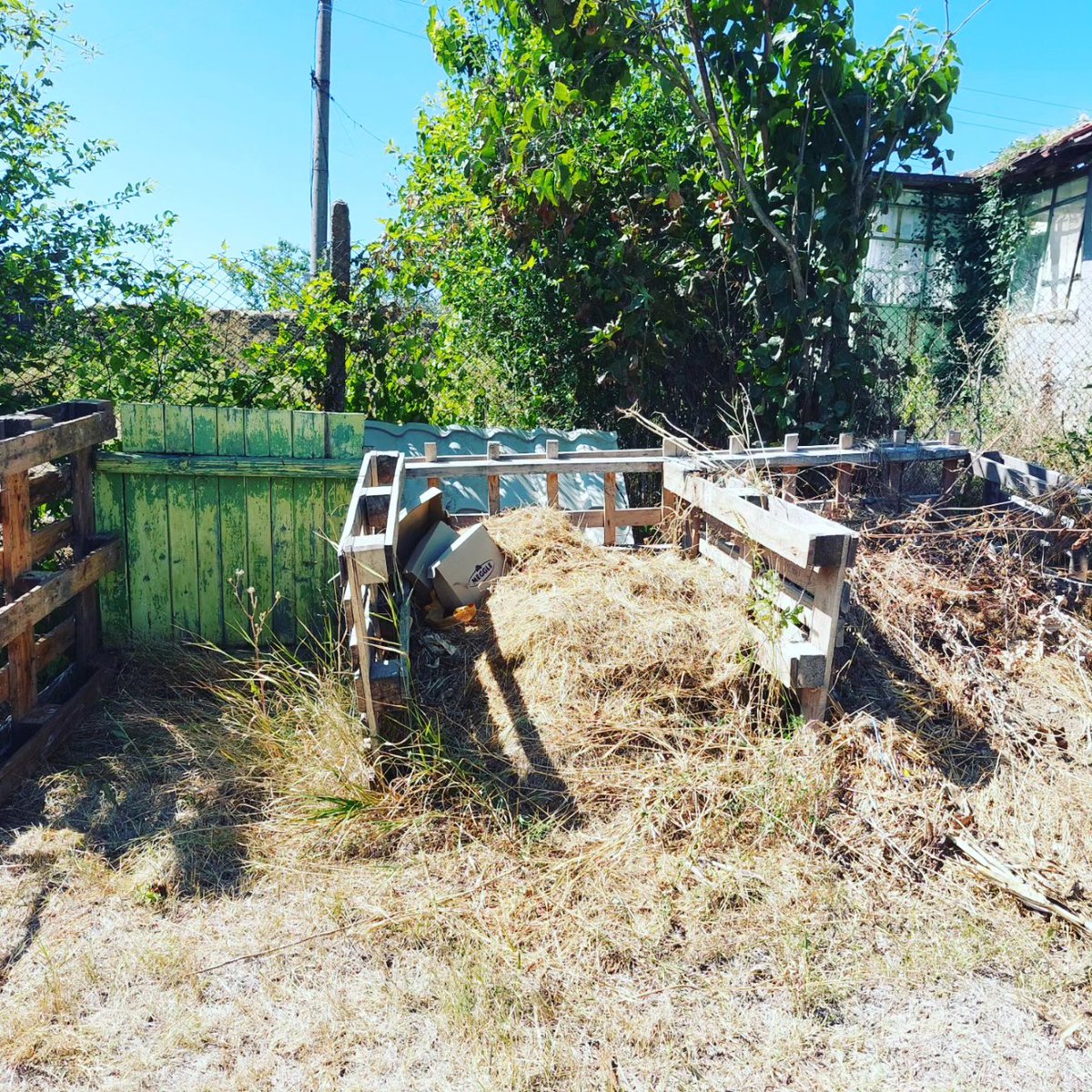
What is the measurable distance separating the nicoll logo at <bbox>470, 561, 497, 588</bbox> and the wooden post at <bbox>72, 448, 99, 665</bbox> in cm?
201

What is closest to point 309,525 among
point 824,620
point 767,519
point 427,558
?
point 427,558

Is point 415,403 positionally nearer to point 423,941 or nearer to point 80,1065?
point 423,941

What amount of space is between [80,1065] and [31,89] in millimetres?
5410

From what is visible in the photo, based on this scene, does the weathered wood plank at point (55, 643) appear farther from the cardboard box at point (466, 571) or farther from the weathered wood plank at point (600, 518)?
the weathered wood plank at point (600, 518)


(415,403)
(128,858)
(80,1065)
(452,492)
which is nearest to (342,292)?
(415,403)

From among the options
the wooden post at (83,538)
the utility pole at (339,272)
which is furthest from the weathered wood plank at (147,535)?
the utility pole at (339,272)

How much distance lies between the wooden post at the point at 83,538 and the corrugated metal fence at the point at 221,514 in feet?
0.65

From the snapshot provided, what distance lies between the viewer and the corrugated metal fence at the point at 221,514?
16.2 feet

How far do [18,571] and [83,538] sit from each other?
0.73m

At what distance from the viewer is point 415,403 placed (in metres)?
6.56

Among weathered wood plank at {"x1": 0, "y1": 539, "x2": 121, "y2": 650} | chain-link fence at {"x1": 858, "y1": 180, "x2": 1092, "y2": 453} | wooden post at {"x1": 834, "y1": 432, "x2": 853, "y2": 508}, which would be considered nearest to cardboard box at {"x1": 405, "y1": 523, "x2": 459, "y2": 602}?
weathered wood plank at {"x1": 0, "y1": 539, "x2": 121, "y2": 650}

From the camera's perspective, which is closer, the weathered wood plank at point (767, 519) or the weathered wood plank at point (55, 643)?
the weathered wood plank at point (767, 519)

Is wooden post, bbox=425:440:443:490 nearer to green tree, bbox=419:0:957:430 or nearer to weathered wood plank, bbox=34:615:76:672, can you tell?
weathered wood plank, bbox=34:615:76:672

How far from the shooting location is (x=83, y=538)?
4.63 m
